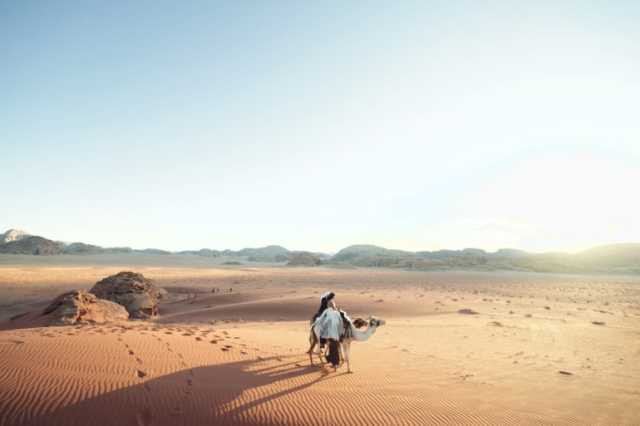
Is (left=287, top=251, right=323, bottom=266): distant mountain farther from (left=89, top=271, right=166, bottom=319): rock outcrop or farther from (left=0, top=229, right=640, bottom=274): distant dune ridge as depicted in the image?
(left=89, top=271, right=166, bottom=319): rock outcrop

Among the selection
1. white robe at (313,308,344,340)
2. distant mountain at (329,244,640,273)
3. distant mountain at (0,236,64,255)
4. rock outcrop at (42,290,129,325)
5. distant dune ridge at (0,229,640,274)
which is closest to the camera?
white robe at (313,308,344,340)

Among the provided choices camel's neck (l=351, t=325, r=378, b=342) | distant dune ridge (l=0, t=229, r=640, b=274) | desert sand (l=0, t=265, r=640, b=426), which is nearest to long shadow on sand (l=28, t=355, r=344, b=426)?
desert sand (l=0, t=265, r=640, b=426)

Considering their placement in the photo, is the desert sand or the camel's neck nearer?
the desert sand

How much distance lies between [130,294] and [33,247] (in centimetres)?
6845

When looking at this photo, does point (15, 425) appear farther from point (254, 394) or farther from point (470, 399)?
point (470, 399)

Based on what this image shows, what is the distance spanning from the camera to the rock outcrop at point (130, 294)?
61.2 ft

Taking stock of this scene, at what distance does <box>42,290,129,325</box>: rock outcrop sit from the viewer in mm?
13438

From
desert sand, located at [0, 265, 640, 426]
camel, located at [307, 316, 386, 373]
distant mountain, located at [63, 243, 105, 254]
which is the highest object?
distant mountain, located at [63, 243, 105, 254]

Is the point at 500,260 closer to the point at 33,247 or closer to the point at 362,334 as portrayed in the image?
the point at 362,334

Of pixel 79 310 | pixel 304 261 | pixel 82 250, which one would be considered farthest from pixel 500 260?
pixel 82 250

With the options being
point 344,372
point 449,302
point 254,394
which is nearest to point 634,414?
point 344,372

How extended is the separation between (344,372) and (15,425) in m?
5.22

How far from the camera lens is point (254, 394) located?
5844 mm

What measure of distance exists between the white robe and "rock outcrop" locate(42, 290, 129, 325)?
34.9ft
